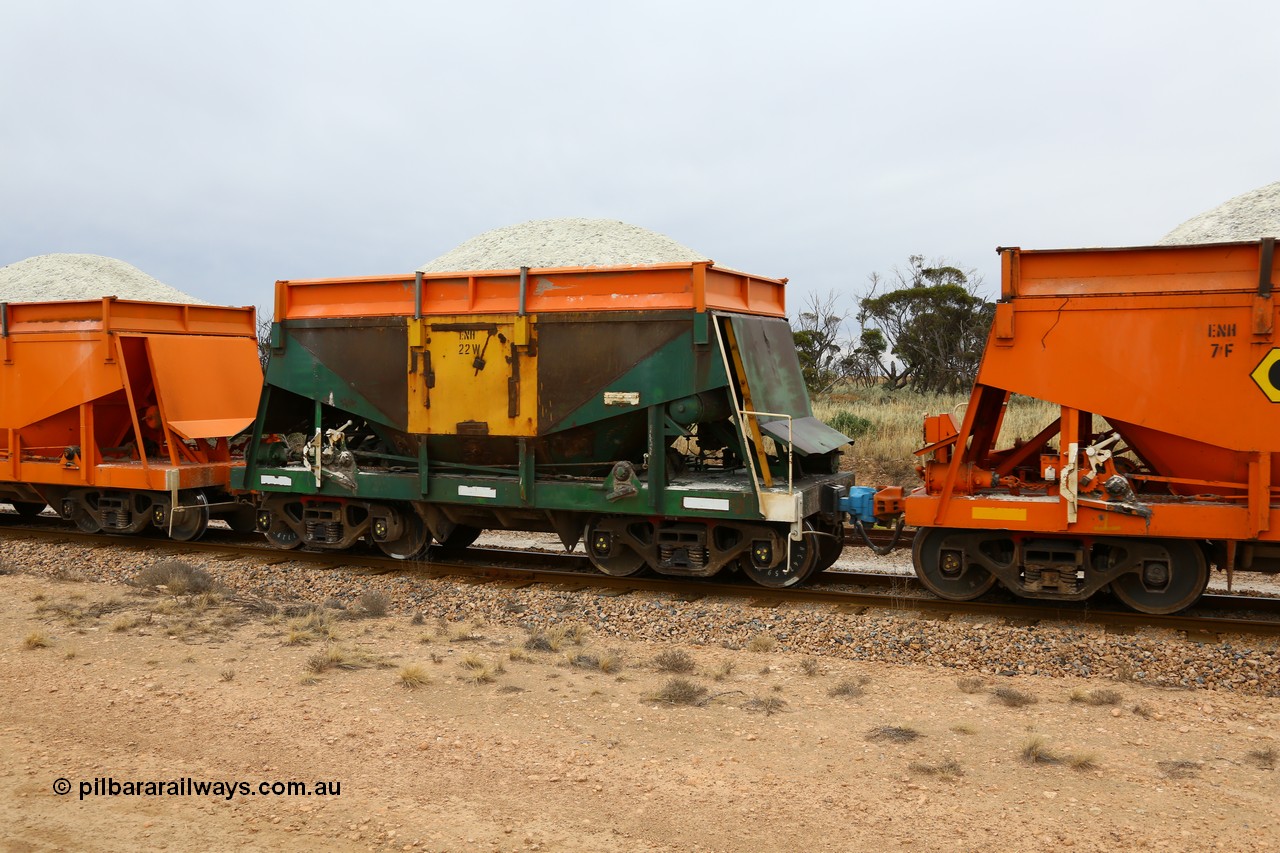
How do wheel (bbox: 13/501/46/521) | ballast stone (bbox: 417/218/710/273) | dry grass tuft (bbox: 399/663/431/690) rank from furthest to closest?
1. ballast stone (bbox: 417/218/710/273)
2. wheel (bbox: 13/501/46/521)
3. dry grass tuft (bbox: 399/663/431/690)

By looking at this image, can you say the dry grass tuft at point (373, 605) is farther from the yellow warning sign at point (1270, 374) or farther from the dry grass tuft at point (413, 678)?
the yellow warning sign at point (1270, 374)

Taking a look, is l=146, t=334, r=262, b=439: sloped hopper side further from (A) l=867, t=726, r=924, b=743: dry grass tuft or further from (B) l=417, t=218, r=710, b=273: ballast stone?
(B) l=417, t=218, r=710, b=273: ballast stone

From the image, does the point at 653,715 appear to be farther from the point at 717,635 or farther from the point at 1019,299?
the point at 1019,299

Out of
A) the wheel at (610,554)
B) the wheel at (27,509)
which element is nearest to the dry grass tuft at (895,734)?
the wheel at (610,554)

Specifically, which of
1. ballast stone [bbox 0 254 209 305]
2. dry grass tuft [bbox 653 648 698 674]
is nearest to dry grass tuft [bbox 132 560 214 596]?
dry grass tuft [bbox 653 648 698 674]

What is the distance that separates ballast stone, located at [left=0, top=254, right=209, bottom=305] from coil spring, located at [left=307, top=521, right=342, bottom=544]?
1428 inches

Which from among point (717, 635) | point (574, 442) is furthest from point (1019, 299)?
point (574, 442)

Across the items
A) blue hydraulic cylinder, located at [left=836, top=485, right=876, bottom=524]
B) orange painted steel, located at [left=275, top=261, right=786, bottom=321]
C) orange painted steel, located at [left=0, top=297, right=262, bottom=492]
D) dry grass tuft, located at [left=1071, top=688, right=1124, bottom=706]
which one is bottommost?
dry grass tuft, located at [left=1071, top=688, right=1124, bottom=706]

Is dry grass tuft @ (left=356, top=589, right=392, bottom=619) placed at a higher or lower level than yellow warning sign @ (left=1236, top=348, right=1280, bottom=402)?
lower

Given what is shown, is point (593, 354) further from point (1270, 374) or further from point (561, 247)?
point (561, 247)

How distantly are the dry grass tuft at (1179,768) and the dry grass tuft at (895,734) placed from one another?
125 cm

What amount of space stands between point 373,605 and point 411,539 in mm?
2227

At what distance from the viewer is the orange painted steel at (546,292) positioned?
31.5 ft

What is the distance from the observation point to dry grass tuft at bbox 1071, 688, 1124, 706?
21.2 feet
